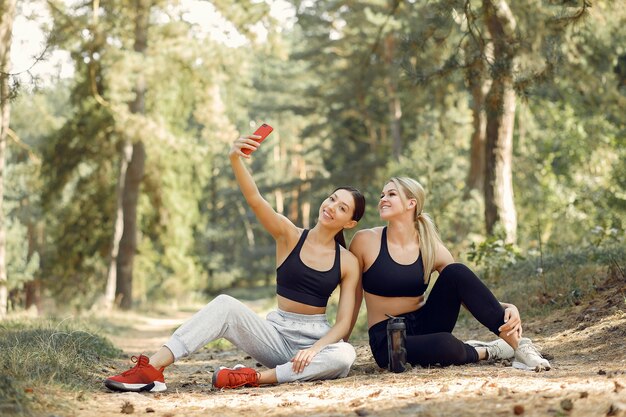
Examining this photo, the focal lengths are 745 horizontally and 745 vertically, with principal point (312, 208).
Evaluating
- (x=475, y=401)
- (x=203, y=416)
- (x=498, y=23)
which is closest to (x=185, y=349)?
(x=203, y=416)

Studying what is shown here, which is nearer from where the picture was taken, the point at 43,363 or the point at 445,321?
the point at 43,363

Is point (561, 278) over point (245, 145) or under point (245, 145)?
under

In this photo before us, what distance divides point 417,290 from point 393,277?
23 cm

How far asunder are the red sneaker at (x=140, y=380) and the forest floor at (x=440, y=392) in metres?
0.06

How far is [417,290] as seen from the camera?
5367 mm

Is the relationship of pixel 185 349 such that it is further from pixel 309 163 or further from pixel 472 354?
pixel 309 163

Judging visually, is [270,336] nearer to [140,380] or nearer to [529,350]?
[140,380]

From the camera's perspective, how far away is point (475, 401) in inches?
147

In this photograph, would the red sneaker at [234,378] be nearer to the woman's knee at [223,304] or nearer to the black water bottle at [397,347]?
the woman's knee at [223,304]

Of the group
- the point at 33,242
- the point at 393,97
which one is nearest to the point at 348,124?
the point at 393,97

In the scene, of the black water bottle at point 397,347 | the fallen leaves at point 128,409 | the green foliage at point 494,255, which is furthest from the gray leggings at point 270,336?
the green foliage at point 494,255

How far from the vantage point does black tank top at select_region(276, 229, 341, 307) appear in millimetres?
5211

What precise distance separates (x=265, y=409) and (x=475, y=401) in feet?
3.62

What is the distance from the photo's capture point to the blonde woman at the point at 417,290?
5.12 m
